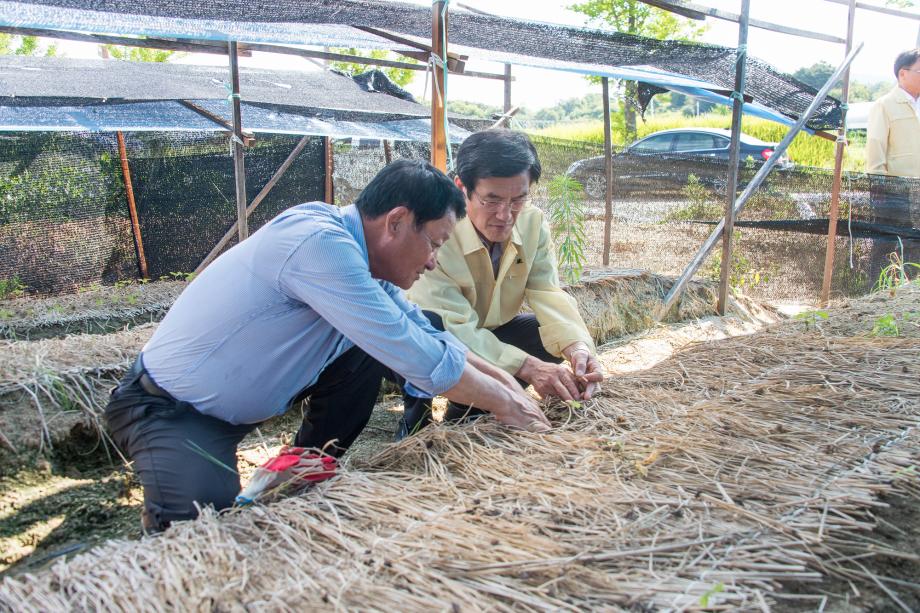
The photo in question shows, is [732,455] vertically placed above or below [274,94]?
below

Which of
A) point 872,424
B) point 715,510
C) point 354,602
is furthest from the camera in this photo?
point 872,424

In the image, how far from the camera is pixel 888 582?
1.53m

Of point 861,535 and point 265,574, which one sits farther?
point 861,535

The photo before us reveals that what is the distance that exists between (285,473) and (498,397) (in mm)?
702

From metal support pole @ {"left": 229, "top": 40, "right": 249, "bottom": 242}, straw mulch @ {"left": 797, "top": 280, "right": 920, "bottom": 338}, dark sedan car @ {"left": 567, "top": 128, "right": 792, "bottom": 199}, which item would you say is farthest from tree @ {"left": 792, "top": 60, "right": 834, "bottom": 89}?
metal support pole @ {"left": 229, "top": 40, "right": 249, "bottom": 242}

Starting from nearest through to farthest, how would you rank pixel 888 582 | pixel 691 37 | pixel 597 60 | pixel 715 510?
1. pixel 888 582
2. pixel 715 510
3. pixel 597 60
4. pixel 691 37

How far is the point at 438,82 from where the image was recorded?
13.5ft

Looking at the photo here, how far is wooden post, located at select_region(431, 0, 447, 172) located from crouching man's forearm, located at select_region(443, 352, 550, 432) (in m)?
1.97

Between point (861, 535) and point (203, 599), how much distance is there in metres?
1.39

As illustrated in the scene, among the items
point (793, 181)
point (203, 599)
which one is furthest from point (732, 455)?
point (793, 181)

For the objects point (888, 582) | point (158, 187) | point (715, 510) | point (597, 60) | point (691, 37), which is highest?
point (691, 37)

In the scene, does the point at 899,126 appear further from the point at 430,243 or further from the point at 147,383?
the point at 147,383

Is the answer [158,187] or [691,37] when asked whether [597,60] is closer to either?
[158,187]

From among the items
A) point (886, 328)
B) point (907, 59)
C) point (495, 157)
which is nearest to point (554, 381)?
point (495, 157)
